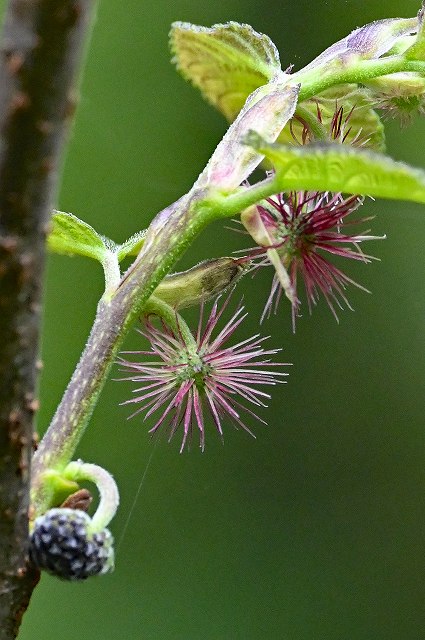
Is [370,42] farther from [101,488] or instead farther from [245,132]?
[101,488]

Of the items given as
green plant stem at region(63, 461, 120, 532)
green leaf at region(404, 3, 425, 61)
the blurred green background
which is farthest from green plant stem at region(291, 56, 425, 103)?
the blurred green background

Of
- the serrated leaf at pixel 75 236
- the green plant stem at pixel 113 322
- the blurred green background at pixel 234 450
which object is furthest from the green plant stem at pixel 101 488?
the blurred green background at pixel 234 450

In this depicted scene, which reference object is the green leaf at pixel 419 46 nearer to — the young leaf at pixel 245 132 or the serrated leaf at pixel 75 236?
the young leaf at pixel 245 132

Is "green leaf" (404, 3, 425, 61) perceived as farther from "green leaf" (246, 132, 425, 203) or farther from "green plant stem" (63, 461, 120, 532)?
"green plant stem" (63, 461, 120, 532)

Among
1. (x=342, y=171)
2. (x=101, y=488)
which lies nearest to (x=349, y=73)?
(x=342, y=171)

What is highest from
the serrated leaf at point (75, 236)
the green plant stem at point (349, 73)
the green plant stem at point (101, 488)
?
the green plant stem at point (349, 73)

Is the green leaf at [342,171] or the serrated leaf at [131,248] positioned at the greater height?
the serrated leaf at [131,248]
